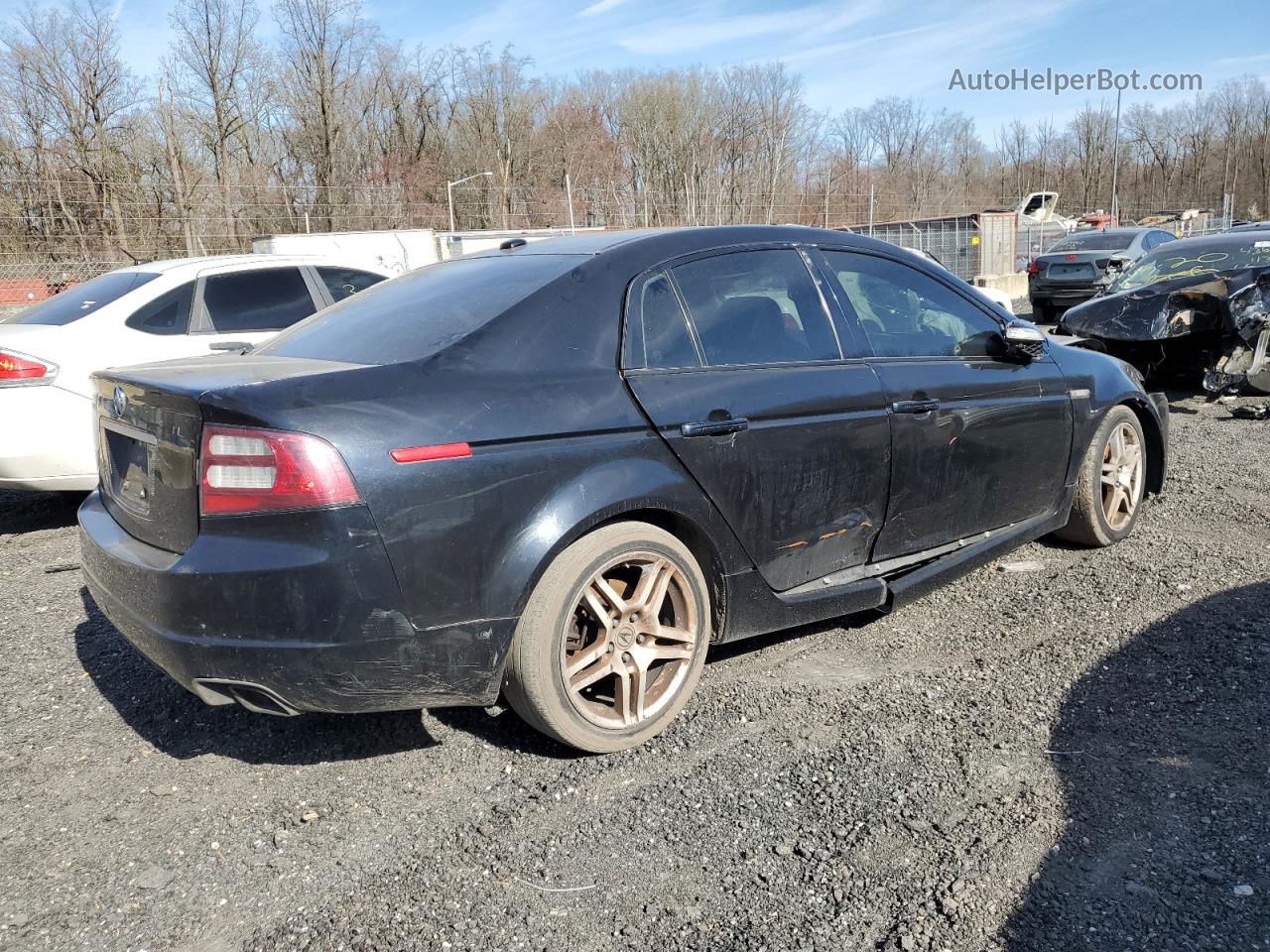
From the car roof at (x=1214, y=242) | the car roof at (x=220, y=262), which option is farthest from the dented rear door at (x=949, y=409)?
the car roof at (x=1214, y=242)

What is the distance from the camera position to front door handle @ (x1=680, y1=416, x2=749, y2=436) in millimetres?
3113

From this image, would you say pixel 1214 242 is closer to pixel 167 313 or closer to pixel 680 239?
pixel 680 239

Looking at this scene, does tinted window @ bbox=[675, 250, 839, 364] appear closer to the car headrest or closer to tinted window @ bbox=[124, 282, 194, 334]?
the car headrest

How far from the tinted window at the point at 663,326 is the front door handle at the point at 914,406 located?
884 millimetres

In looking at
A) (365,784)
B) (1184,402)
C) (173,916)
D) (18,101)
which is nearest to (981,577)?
(365,784)

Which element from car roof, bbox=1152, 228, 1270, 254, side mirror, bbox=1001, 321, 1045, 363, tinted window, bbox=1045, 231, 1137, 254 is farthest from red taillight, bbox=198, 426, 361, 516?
tinted window, bbox=1045, 231, 1137, 254

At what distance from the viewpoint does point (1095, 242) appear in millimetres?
19141

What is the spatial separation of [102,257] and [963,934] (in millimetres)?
17275

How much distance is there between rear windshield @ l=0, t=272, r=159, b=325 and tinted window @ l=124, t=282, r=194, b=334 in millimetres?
174

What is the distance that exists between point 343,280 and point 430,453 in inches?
209

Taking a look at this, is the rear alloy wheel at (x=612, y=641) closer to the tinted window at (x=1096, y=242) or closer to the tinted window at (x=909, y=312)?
the tinted window at (x=909, y=312)

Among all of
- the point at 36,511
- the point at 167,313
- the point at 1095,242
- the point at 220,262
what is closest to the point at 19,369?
the point at 167,313

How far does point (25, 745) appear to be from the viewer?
3.33m

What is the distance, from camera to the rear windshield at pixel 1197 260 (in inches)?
388
